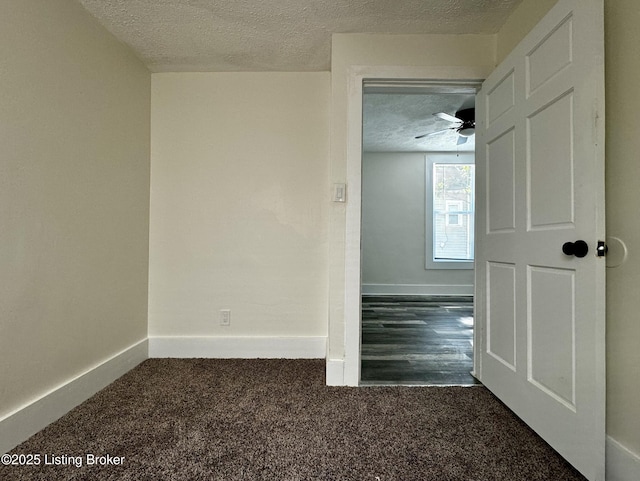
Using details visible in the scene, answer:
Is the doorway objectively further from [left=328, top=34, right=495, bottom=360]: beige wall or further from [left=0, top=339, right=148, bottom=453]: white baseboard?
[left=0, top=339, right=148, bottom=453]: white baseboard

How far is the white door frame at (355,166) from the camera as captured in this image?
2025mm

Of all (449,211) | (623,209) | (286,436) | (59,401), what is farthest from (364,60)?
(449,211)

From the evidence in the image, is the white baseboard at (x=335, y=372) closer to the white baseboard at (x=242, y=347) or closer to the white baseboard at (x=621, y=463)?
the white baseboard at (x=242, y=347)

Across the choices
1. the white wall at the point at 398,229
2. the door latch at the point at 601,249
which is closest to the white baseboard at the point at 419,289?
the white wall at the point at 398,229

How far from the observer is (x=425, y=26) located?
1.98 metres

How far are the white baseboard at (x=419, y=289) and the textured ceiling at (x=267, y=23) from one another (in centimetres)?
409

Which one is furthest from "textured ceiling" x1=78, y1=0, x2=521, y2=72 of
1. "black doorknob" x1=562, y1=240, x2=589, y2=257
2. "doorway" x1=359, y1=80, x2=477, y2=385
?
"doorway" x1=359, y1=80, x2=477, y2=385

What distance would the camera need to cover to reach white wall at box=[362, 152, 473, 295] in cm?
559

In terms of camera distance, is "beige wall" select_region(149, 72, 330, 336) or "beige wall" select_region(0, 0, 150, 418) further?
"beige wall" select_region(149, 72, 330, 336)

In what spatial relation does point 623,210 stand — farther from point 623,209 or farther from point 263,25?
point 263,25

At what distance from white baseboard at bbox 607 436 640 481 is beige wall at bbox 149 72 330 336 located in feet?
5.58

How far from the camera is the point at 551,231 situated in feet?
4.58

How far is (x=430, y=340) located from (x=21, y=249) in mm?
3014

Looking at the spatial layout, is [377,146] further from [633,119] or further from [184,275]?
[633,119]
